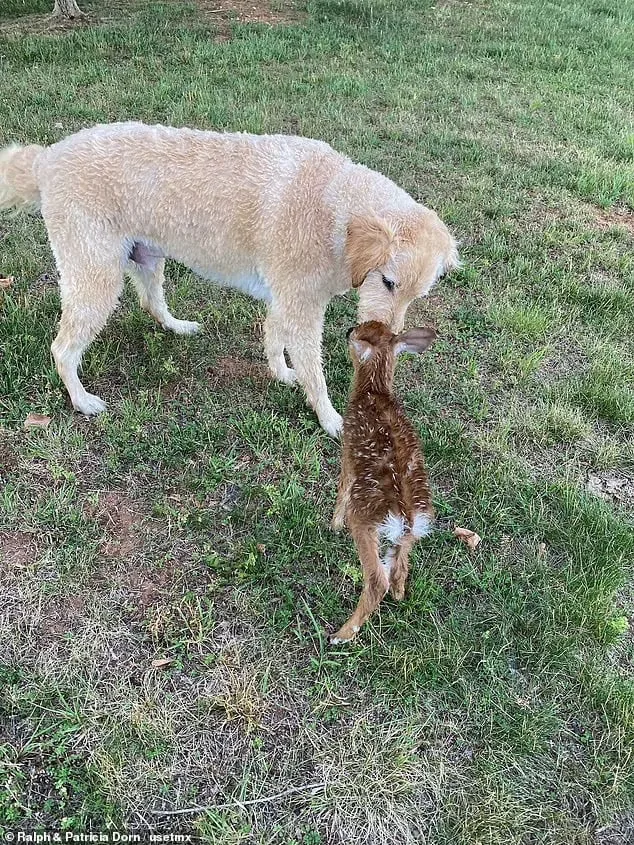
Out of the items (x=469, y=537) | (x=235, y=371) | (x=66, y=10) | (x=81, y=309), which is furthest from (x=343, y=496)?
(x=66, y=10)

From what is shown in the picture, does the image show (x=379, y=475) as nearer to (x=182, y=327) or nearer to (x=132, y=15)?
(x=182, y=327)

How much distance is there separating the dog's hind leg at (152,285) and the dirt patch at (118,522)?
123 cm

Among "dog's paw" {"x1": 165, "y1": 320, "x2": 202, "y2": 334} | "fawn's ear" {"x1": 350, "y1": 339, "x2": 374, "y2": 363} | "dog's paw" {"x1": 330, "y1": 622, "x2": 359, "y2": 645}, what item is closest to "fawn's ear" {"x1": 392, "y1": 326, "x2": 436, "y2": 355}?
"fawn's ear" {"x1": 350, "y1": 339, "x2": 374, "y2": 363}

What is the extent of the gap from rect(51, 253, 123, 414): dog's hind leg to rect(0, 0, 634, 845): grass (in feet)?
0.56

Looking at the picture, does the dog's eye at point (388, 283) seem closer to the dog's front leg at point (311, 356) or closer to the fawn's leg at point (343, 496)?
the dog's front leg at point (311, 356)

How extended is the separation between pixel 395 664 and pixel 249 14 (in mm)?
10158

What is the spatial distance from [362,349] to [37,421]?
5.80 ft

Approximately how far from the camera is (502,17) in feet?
34.1

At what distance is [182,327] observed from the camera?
3.86 m

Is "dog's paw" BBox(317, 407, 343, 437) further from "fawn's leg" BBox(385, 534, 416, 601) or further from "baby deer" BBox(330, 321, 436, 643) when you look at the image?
"fawn's leg" BBox(385, 534, 416, 601)

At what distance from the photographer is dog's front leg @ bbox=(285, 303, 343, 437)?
3162 millimetres

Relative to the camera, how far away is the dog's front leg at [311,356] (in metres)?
3.16

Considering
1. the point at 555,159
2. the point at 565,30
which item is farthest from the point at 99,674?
the point at 565,30

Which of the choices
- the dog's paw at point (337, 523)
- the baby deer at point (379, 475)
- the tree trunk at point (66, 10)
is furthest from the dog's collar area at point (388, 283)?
the tree trunk at point (66, 10)
